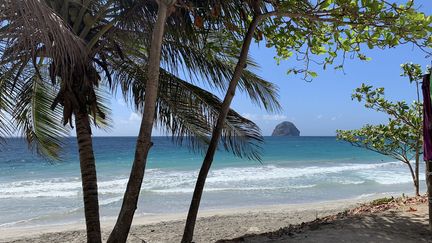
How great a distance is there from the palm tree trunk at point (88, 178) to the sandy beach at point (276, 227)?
1.60m

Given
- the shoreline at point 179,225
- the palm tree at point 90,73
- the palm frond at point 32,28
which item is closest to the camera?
the palm frond at point 32,28

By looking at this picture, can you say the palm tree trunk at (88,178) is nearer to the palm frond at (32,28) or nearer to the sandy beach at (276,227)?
the palm frond at (32,28)

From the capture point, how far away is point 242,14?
4.94 m

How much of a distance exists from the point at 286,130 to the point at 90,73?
117 meters

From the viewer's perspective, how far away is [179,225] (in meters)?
9.30

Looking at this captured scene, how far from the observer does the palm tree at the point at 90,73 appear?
350 cm

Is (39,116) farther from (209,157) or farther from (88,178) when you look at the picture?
(209,157)

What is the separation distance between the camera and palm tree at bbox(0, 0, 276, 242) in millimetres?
3496

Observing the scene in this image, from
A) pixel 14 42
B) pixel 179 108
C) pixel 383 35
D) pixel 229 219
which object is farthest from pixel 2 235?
pixel 383 35

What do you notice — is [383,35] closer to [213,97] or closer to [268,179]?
[213,97]

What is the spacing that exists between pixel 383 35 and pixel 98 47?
3.40 meters

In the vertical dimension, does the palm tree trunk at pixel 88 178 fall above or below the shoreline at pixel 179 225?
above

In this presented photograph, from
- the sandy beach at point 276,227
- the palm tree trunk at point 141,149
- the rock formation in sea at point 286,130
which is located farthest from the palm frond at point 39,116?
the rock formation in sea at point 286,130

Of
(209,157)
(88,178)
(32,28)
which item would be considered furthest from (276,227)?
(32,28)
